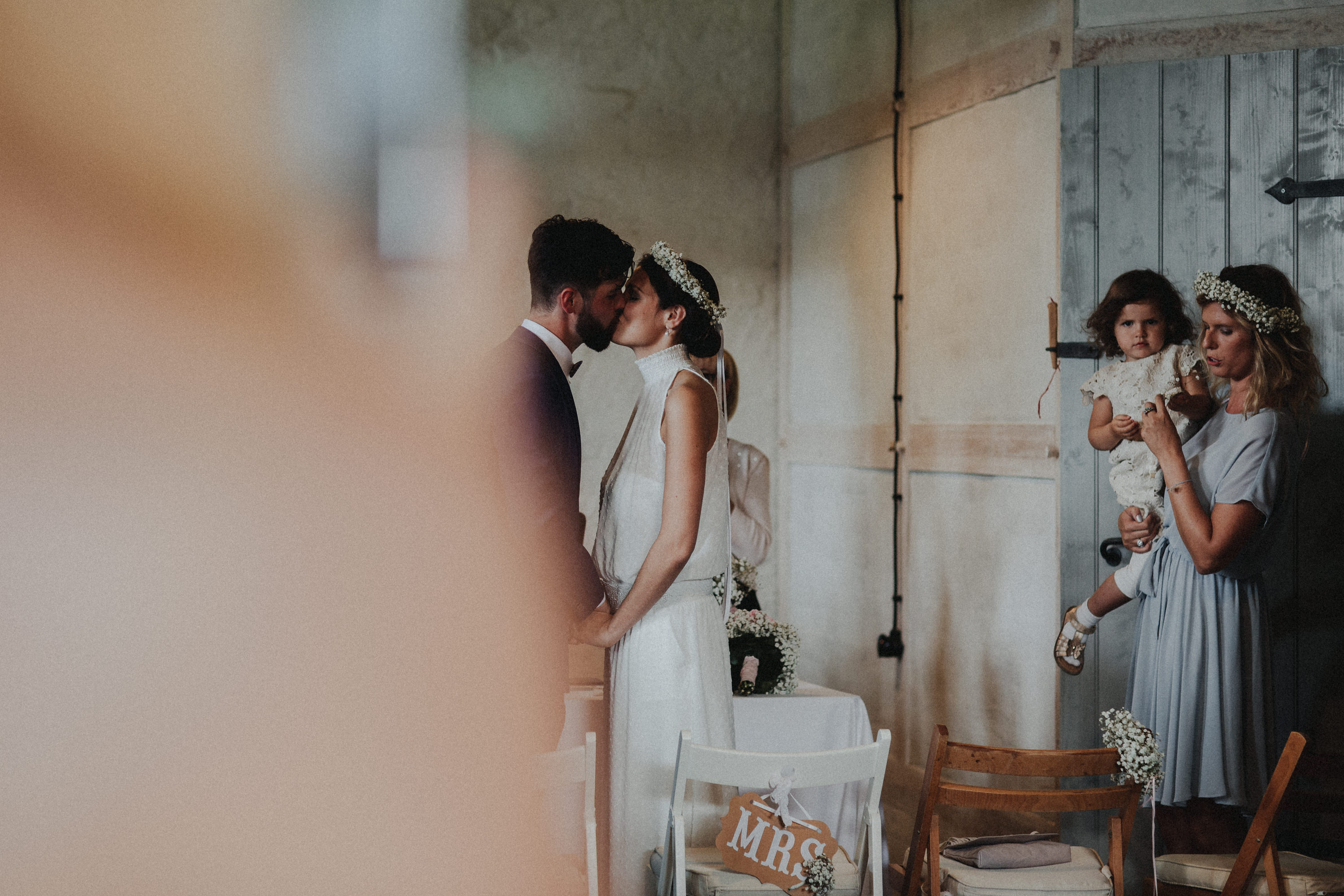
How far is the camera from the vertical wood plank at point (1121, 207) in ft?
12.0

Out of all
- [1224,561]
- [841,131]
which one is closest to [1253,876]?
[1224,561]

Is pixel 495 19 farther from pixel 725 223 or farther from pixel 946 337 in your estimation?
pixel 946 337

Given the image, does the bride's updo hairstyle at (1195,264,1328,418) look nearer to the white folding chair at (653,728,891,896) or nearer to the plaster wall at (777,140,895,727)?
the white folding chair at (653,728,891,896)

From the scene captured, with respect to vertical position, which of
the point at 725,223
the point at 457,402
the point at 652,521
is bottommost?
the point at 652,521

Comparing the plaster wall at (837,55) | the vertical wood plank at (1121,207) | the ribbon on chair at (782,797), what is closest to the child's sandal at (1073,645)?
the vertical wood plank at (1121,207)

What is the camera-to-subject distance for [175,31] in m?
3.76

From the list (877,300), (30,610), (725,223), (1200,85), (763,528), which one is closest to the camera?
(30,610)

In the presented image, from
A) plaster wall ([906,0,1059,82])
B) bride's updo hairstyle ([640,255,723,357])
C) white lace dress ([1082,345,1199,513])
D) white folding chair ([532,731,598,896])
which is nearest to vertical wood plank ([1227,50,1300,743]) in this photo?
white lace dress ([1082,345,1199,513])

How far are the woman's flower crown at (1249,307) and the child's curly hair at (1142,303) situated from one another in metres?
0.30

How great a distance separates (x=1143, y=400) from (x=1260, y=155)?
2.73ft

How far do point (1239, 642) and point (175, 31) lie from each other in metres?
3.74

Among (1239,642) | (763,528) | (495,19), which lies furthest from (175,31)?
(1239,642)

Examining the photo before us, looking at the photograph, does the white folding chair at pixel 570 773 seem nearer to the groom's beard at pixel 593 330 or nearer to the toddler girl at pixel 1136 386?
the groom's beard at pixel 593 330

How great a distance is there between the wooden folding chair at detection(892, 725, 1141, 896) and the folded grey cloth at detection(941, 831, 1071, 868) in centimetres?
1
